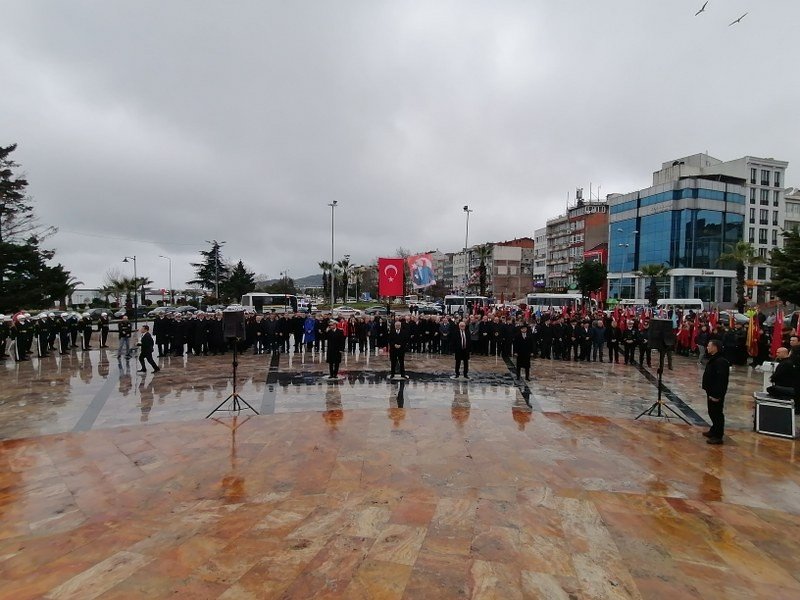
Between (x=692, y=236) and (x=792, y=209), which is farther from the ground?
(x=792, y=209)

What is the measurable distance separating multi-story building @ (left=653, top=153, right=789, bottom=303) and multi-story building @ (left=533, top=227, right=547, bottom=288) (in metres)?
30.7

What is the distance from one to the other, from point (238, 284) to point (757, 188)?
77.5 meters

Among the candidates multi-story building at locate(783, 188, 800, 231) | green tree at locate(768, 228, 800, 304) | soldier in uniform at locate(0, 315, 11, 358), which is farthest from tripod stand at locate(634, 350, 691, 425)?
multi-story building at locate(783, 188, 800, 231)

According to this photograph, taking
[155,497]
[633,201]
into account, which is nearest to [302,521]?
[155,497]

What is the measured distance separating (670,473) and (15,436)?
10735 mm

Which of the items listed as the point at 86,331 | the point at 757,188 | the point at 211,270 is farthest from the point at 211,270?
the point at 757,188

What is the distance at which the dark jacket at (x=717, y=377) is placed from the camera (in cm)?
797

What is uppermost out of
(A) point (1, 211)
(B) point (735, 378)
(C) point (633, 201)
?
(C) point (633, 201)

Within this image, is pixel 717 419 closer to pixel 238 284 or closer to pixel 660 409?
pixel 660 409

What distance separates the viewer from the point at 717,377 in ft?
26.3

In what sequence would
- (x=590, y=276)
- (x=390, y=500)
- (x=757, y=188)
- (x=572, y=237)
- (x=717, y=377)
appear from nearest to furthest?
(x=390, y=500), (x=717, y=377), (x=590, y=276), (x=757, y=188), (x=572, y=237)

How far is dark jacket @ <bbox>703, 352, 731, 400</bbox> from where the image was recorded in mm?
7969

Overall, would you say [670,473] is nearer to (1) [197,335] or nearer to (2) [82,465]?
(2) [82,465]

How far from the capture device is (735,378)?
47.5ft
